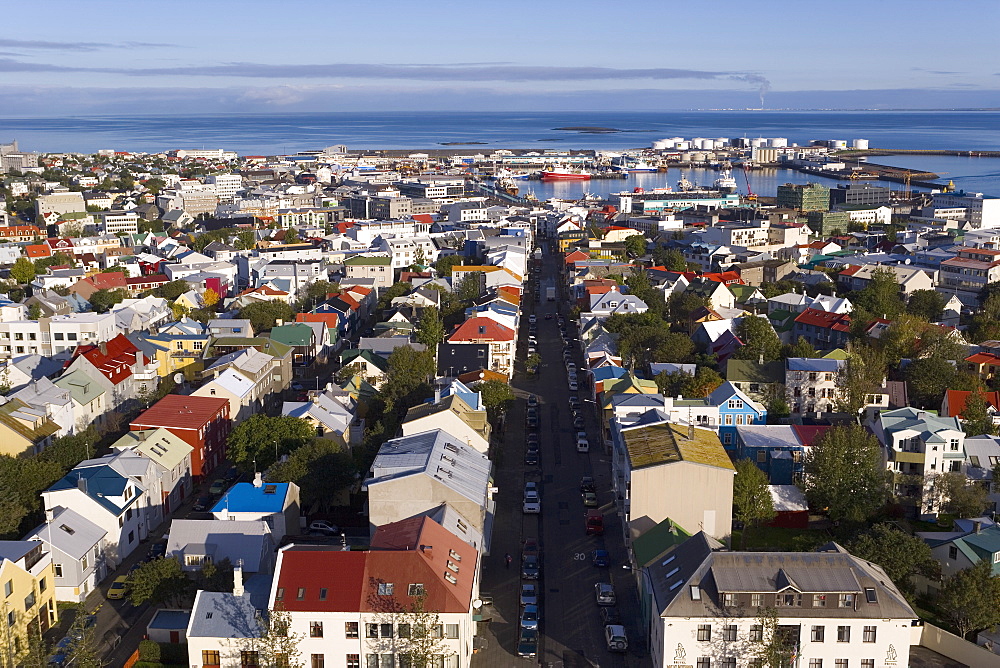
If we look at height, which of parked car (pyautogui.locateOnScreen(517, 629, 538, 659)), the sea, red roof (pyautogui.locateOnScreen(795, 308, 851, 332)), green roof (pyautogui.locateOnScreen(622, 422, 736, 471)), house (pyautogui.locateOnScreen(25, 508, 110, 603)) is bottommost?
parked car (pyautogui.locateOnScreen(517, 629, 538, 659))

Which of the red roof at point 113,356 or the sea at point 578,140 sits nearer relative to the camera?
the red roof at point 113,356

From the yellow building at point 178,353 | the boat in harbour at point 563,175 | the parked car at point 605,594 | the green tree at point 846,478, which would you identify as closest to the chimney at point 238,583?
the parked car at point 605,594

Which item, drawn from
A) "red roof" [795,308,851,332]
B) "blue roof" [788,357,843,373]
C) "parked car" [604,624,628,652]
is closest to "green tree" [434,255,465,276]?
"red roof" [795,308,851,332]

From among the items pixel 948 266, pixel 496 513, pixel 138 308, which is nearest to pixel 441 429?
pixel 496 513

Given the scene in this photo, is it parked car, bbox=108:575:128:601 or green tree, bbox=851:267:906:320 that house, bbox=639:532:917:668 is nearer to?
parked car, bbox=108:575:128:601

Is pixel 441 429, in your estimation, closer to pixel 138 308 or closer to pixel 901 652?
pixel 901 652

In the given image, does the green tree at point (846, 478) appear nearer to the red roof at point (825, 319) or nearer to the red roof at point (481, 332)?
the red roof at point (825, 319)

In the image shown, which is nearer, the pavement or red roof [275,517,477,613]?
red roof [275,517,477,613]
